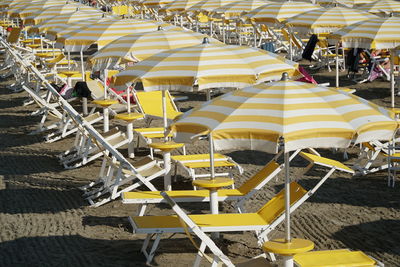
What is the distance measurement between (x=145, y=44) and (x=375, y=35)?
344cm

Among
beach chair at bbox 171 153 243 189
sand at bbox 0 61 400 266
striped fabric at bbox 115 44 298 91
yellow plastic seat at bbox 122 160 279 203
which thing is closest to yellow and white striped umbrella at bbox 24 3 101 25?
sand at bbox 0 61 400 266

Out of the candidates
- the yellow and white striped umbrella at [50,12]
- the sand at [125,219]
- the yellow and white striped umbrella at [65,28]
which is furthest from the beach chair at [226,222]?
the yellow and white striped umbrella at [50,12]

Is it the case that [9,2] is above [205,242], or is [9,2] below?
below

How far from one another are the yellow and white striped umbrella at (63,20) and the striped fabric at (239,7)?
3.29 metres

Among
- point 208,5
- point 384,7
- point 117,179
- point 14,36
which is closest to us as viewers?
point 117,179

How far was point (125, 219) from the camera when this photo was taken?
8.42 metres

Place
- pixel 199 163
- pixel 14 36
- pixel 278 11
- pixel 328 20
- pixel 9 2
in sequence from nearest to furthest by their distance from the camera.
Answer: pixel 199 163
pixel 328 20
pixel 278 11
pixel 14 36
pixel 9 2

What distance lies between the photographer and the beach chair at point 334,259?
19.2 ft

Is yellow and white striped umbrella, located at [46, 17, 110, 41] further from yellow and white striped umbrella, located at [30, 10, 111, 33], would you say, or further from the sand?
the sand

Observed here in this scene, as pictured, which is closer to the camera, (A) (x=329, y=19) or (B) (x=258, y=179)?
(B) (x=258, y=179)

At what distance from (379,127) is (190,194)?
8.30 feet

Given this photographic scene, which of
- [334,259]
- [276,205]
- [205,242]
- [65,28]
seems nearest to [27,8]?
[65,28]

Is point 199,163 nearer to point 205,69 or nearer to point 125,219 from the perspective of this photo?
point 125,219

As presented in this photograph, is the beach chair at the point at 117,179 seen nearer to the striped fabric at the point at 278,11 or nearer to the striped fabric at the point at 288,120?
the striped fabric at the point at 288,120
